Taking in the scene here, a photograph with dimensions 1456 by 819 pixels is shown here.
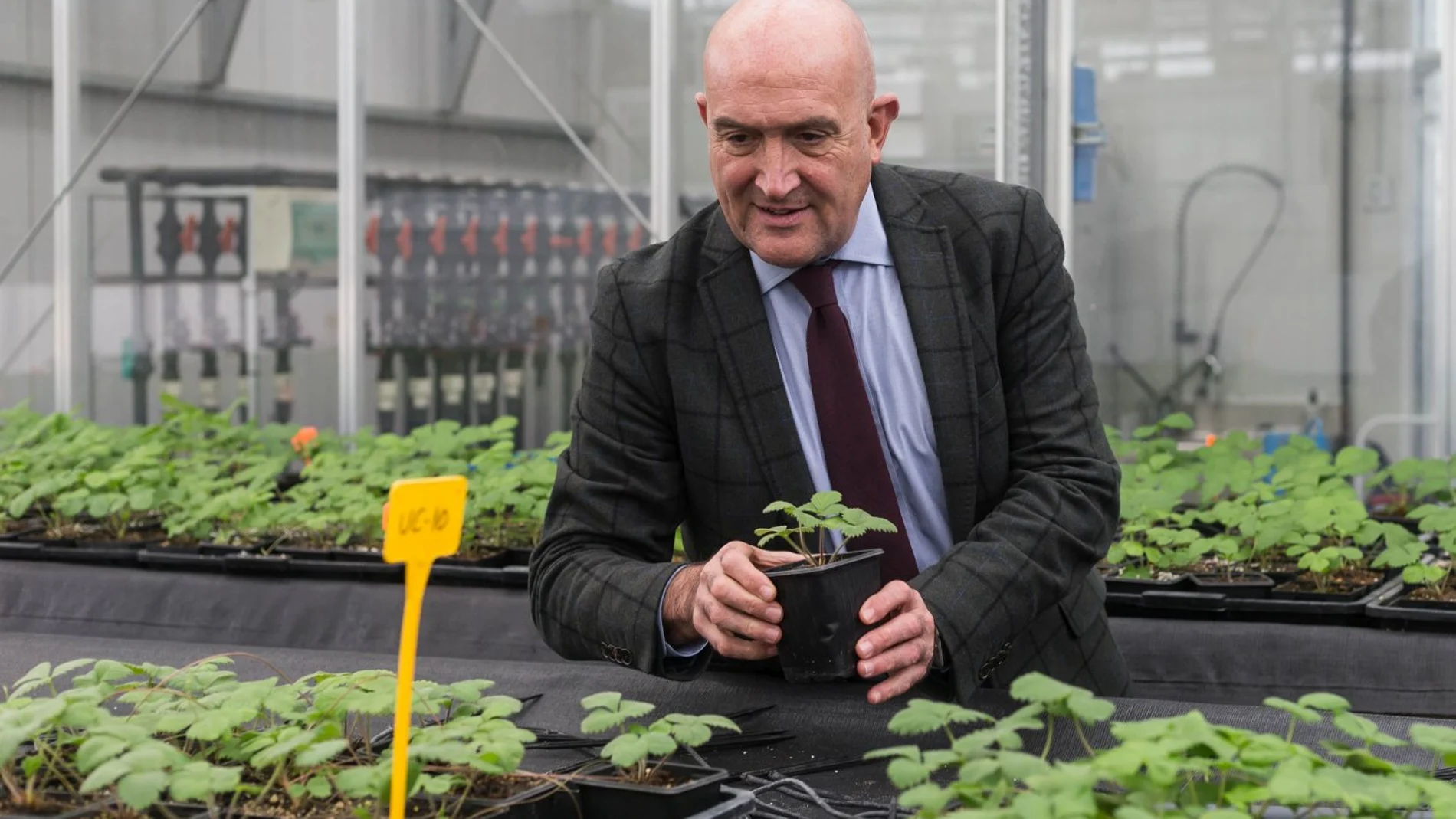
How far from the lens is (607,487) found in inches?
57.1

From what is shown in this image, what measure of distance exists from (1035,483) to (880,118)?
1.18ft

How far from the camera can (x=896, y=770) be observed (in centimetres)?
81

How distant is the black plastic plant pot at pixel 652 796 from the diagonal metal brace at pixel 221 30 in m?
3.74

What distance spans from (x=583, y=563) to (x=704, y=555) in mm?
160

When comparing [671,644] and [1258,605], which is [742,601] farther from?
[1258,605]

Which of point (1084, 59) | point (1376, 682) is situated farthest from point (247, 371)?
point (1376, 682)

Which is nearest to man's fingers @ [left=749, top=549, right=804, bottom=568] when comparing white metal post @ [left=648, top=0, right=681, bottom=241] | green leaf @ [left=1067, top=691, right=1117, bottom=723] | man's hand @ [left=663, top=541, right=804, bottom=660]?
man's hand @ [left=663, top=541, right=804, bottom=660]

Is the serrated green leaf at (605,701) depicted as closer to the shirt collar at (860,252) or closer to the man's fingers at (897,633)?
the man's fingers at (897,633)

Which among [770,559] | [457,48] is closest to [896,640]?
[770,559]

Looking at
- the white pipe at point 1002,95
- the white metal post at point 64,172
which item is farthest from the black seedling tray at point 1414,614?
the white metal post at point 64,172

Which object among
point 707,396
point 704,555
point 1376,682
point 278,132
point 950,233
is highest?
point 278,132

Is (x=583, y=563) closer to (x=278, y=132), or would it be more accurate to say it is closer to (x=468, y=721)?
(x=468, y=721)

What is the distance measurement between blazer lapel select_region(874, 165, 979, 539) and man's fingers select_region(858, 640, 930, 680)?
0.85ft

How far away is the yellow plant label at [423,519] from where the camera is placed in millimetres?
781
